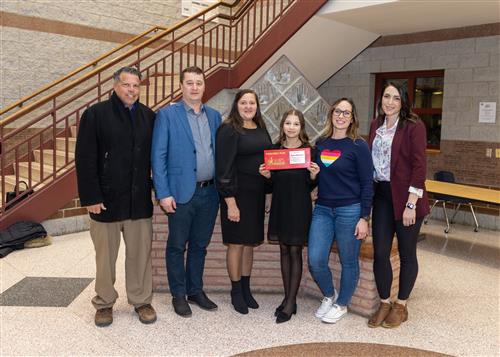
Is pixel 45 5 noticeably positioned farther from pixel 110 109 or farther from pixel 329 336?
pixel 329 336

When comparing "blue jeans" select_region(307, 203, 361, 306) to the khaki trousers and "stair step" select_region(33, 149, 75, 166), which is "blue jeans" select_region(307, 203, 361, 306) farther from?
"stair step" select_region(33, 149, 75, 166)

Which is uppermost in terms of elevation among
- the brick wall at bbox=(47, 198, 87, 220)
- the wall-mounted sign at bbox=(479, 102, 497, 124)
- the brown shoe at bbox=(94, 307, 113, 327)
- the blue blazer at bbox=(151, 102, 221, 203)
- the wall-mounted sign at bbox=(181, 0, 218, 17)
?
the wall-mounted sign at bbox=(181, 0, 218, 17)

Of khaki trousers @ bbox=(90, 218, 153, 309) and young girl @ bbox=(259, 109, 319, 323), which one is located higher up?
young girl @ bbox=(259, 109, 319, 323)

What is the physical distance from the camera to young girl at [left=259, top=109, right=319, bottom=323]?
2699 mm

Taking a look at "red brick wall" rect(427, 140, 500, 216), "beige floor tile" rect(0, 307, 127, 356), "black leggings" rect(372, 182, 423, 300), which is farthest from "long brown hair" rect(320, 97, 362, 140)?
"red brick wall" rect(427, 140, 500, 216)

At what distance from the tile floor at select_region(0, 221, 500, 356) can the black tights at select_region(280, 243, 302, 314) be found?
0.41 feet

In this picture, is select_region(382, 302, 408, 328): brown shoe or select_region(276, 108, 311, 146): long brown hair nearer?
select_region(276, 108, 311, 146): long brown hair

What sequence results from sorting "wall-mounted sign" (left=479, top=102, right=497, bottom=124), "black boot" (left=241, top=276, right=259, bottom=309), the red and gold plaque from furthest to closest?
"wall-mounted sign" (left=479, top=102, right=497, bottom=124), "black boot" (left=241, top=276, right=259, bottom=309), the red and gold plaque

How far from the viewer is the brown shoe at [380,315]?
2842 mm

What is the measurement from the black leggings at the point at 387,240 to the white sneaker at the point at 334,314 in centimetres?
31

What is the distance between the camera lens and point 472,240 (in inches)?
208

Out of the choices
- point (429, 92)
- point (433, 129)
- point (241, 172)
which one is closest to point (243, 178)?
point (241, 172)

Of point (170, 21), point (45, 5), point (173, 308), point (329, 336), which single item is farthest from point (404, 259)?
point (170, 21)

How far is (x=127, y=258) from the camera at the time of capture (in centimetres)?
285
